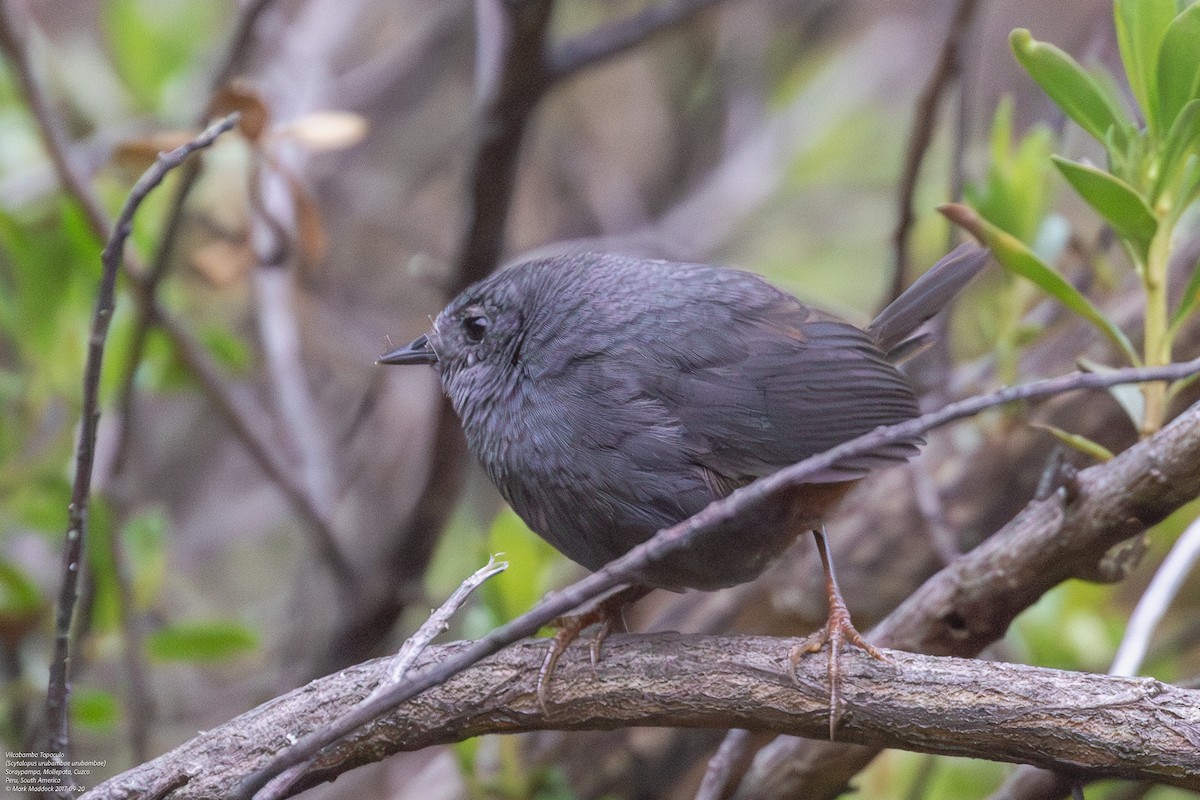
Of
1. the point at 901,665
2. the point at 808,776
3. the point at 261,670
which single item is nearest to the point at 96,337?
the point at 901,665

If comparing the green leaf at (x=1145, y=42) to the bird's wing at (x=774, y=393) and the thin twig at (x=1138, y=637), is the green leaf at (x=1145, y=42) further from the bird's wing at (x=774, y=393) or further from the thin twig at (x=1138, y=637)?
the thin twig at (x=1138, y=637)

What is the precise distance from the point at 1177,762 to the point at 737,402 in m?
1.02

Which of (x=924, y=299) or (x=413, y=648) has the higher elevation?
(x=924, y=299)

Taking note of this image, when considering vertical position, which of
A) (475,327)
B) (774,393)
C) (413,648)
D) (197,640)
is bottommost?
(413,648)

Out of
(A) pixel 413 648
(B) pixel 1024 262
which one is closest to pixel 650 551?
(A) pixel 413 648

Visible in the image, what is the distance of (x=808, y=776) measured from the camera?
2426mm

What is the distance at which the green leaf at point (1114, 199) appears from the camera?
6.11ft

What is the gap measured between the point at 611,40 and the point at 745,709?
2154 mm

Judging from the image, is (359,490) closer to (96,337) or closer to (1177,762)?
(96,337)

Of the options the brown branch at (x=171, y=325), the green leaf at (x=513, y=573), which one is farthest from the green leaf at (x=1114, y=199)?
the brown branch at (x=171, y=325)

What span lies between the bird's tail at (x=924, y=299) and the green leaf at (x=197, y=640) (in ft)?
6.69

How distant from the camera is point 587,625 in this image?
2.43 m

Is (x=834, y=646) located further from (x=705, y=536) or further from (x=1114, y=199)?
(x=1114, y=199)

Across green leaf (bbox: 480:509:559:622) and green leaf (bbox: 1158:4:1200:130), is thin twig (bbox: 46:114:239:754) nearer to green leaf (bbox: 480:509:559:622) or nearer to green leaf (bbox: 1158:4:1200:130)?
green leaf (bbox: 480:509:559:622)
